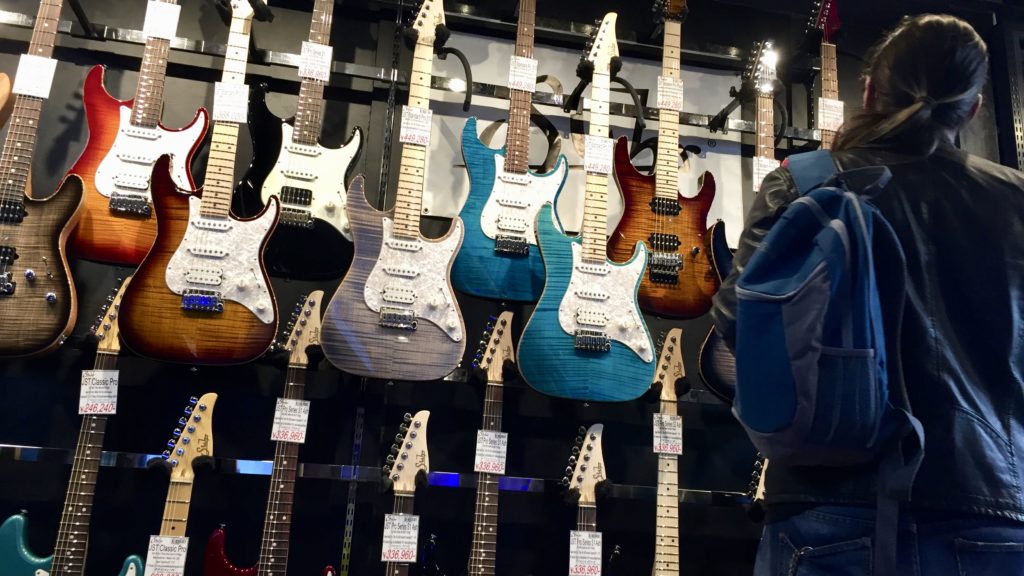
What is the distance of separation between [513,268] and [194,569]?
150 centimetres

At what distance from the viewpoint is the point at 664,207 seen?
2826 mm

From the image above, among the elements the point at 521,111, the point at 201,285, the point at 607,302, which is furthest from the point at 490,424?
the point at 521,111

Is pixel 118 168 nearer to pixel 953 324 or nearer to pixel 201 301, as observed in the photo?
pixel 201 301

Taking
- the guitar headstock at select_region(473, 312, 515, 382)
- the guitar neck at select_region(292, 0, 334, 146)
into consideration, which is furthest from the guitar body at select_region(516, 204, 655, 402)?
the guitar neck at select_region(292, 0, 334, 146)

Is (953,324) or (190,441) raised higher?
(953,324)

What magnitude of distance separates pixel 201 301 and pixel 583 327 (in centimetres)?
120

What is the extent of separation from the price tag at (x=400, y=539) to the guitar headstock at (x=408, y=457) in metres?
0.10

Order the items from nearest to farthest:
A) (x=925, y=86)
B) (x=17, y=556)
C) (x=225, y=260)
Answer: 1. (x=925, y=86)
2. (x=17, y=556)
3. (x=225, y=260)

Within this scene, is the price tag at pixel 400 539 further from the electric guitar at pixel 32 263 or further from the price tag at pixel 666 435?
the electric guitar at pixel 32 263

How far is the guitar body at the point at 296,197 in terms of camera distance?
256 cm

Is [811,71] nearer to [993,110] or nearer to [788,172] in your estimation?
[993,110]

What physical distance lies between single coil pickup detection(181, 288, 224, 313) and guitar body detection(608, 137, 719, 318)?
1.33 m

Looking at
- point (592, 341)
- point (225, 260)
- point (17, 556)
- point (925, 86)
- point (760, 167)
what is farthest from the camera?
point (760, 167)

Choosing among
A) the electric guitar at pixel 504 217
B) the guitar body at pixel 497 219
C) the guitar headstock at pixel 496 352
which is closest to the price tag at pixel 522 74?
the electric guitar at pixel 504 217
